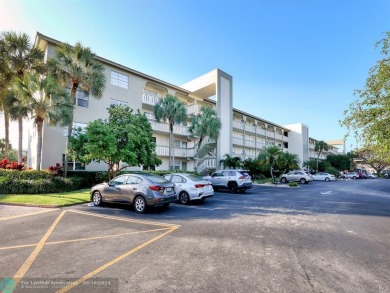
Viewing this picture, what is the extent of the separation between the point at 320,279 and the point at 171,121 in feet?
67.9

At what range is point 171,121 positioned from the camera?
2345 cm

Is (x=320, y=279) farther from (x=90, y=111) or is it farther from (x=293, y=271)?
(x=90, y=111)

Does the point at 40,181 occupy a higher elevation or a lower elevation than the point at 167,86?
lower

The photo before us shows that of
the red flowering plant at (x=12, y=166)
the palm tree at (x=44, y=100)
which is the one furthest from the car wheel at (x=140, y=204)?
the red flowering plant at (x=12, y=166)

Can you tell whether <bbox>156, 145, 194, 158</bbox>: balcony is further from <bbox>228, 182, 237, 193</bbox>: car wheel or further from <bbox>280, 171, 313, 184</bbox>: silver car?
<bbox>280, 171, 313, 184</bbox>: silver car

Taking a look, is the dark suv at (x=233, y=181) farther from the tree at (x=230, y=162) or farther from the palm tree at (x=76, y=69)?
the palm tree at (x=76, y=69)

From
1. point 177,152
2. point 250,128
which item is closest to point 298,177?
point 250,128

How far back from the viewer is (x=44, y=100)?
52.6 ft

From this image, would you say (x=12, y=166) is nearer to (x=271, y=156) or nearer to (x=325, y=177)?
(x=271, y=156)

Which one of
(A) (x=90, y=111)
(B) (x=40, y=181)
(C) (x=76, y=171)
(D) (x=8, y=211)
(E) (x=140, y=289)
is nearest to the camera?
(E) (x=140, y=289)

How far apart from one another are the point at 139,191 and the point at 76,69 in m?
12.8

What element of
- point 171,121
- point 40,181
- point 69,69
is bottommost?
point 40,181

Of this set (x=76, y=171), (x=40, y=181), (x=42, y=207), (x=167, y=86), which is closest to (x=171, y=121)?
(x=167, y=86)

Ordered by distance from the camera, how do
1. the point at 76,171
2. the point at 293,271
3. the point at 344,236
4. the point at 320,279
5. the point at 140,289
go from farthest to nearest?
the point at 76,171 → the point at 344,236 → the point at 293,271 → the point at 320,279 → the point at 140,289
